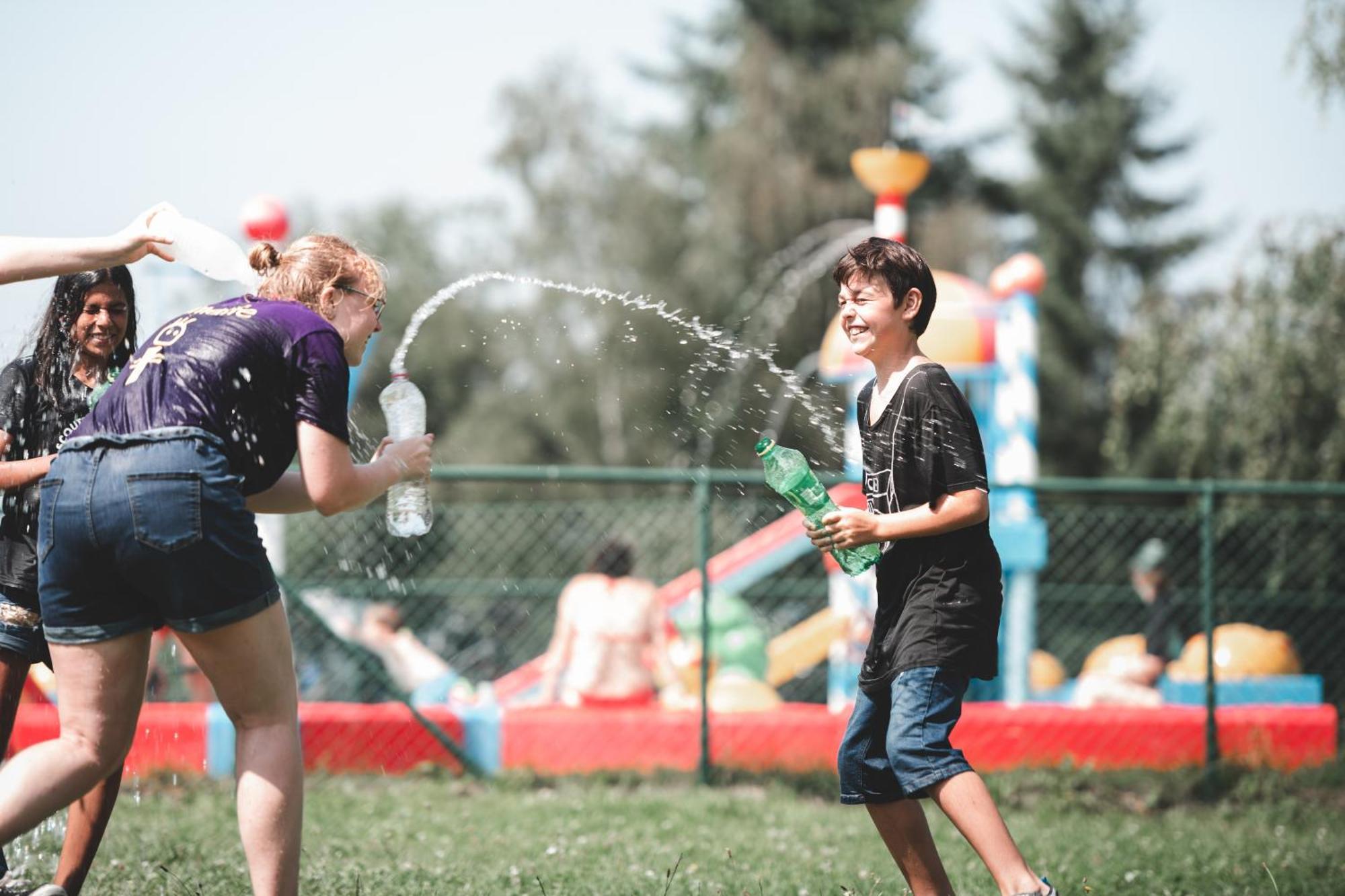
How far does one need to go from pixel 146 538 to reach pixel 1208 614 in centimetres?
581

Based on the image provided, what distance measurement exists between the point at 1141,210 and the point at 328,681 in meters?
30.1

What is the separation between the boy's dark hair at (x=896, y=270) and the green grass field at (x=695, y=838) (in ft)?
5.08

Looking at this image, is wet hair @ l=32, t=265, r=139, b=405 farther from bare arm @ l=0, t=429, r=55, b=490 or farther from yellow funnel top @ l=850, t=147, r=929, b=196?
yellow funnel top @ l=850, t=147, r=929, b=196

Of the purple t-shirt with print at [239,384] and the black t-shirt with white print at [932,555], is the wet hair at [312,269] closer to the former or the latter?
the purple t-shirt with print at [239,384]

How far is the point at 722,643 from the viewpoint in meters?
9.84

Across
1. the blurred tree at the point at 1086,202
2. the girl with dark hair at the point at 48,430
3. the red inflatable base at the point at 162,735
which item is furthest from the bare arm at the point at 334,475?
the blurred tree at the point at 1086,202

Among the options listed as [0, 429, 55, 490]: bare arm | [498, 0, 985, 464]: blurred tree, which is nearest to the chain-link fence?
[0, 429, 55, 490]: bare arm

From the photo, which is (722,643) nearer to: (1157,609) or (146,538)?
(1157,609)

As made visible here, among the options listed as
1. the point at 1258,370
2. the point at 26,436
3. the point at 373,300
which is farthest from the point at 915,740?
the point at 1258,370

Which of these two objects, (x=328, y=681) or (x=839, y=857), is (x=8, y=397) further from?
(x=328, y=681)

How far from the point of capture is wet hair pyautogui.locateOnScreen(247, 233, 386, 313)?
2979 mm

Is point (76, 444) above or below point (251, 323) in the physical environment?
below

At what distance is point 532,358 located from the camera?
136 feet

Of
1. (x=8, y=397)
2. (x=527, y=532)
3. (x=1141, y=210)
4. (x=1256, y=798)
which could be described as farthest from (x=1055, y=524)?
(x=1141, y=210)
